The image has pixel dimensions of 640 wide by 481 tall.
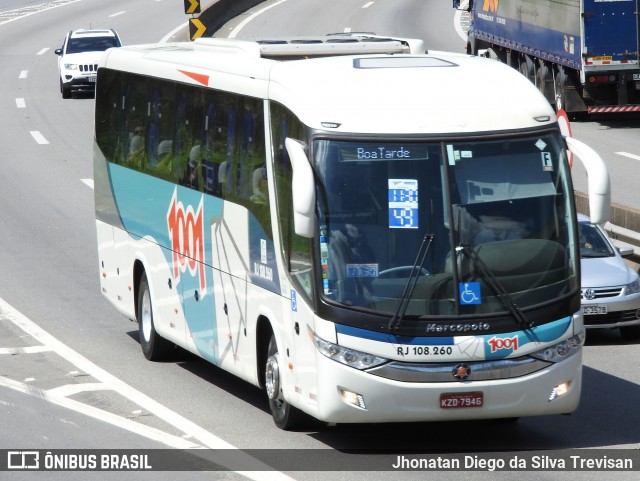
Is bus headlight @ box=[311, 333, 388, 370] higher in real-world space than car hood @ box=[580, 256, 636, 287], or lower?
higher

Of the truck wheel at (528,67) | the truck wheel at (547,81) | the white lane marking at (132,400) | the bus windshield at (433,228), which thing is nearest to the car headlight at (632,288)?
the bus windshield at (433,228)

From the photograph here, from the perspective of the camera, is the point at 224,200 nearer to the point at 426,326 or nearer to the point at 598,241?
the point at 426,326

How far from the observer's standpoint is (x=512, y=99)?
11180mm

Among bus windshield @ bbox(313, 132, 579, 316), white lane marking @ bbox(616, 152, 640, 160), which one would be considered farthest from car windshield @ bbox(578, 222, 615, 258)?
white lane marking @ bbox(616, 152, 640, 160)

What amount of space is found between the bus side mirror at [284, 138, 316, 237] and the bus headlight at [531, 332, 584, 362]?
76.7 inches

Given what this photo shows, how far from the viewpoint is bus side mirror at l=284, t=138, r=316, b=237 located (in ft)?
34.1

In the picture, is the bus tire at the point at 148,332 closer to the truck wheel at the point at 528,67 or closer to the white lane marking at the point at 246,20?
the truck wheel at the point at 528,67

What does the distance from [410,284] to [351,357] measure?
26.9 inches

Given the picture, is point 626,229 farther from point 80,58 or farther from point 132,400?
point 80,58

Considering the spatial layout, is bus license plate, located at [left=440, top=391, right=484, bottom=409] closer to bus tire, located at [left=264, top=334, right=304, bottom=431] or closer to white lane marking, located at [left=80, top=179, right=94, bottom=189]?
bus tire, located at [left=264, top=334, right=304, bottom=431]

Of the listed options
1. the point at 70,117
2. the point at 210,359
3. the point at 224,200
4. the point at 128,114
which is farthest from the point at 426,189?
the point at 70,117

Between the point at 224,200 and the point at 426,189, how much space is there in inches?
105

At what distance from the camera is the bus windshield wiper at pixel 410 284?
10.5 meters

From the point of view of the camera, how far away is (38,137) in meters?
35.1
